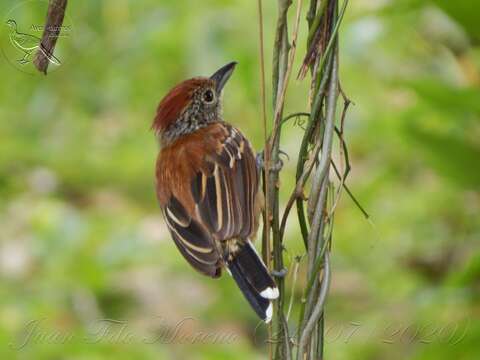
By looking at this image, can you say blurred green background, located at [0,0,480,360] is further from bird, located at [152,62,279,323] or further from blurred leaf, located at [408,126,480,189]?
bird, located at [152,62,279,323]

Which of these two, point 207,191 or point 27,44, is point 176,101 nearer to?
point 207,191

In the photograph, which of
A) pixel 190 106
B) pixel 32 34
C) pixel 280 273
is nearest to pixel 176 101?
pixel 190 106

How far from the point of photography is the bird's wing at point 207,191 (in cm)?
318

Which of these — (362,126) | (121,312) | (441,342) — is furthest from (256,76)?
(441,342)

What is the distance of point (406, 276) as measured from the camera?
5.53m

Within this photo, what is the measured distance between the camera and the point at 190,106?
4.13 metres

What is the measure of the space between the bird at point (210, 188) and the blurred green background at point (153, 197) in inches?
29.6

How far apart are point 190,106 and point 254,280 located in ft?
5.24

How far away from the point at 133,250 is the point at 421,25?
270cm

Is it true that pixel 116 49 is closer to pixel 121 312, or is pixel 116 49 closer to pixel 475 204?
pixel 121 312

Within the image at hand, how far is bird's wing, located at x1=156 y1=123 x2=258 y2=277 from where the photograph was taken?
3.18 meters

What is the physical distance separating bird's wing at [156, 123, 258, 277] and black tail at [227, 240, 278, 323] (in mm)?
116

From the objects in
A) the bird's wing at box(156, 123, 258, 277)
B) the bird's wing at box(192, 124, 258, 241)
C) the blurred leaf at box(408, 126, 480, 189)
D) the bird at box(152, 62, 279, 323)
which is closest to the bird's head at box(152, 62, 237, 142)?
the bird at box(152, 62, 279, 323)

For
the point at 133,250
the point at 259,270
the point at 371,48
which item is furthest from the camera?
the point at 371,48
